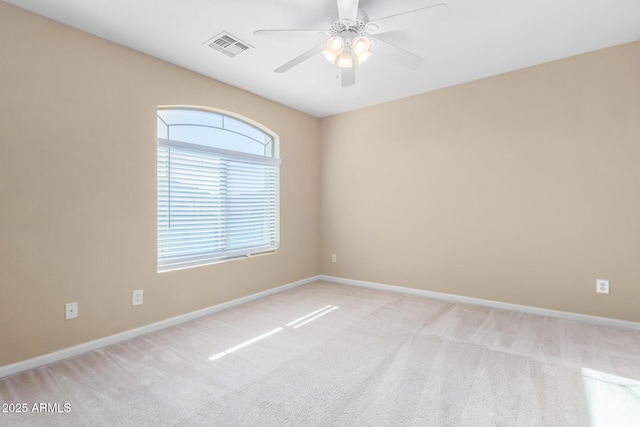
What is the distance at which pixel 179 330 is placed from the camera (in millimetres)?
2834

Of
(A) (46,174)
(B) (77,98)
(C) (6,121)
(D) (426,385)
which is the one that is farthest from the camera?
(B) (77,98)

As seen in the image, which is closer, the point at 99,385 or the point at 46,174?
the point at 99,385

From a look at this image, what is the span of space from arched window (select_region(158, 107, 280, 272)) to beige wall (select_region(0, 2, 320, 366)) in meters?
0.16

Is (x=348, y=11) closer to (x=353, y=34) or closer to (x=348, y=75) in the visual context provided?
(x=353, y=34)

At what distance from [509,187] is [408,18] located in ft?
7.31

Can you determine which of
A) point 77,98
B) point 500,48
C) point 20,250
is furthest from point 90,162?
point 500,48

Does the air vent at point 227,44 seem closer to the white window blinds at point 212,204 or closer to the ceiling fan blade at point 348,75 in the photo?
the ceiling fan blade at point 348,75

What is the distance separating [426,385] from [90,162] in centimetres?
298

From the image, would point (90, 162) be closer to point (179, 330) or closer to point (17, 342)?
point (17, 342)

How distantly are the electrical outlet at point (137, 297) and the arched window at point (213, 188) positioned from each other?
0.92ft

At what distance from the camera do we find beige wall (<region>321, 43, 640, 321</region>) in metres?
2.78

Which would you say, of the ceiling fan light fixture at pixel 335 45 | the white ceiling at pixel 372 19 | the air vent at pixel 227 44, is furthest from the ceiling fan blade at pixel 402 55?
the air vent at pixel 227 44

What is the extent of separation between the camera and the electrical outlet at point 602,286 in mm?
2818

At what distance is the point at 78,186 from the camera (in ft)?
7.82
